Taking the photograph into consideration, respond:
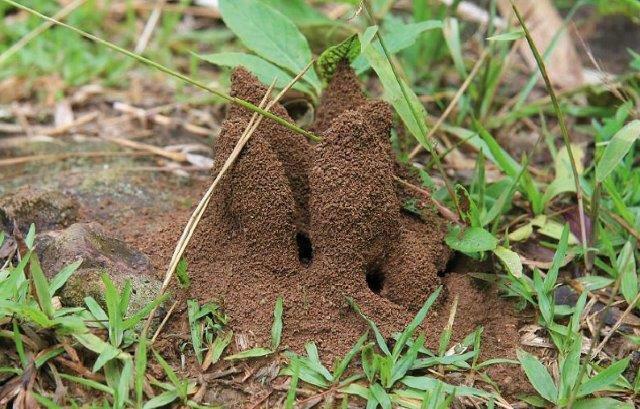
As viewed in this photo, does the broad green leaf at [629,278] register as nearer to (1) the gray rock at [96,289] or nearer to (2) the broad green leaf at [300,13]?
(1) the gray rock at [96,289]

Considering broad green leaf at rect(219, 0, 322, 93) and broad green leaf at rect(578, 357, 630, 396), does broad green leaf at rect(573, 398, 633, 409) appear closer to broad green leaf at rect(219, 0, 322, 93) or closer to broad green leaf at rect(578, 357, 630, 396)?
broad green leaf at rect(578, 357, 630, 396)

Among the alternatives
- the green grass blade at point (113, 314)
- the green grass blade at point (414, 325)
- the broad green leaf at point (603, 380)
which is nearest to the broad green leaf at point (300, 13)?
the green grass blade at point (414, 325)

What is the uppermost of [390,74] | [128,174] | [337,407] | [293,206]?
[390,74]

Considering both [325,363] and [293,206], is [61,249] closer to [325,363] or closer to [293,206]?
[293,206]

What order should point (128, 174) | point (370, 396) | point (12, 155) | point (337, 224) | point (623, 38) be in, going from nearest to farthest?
point (370, 396) → point (337, 224) → point (128, 174) → point (12, 155) → point (623, 38)

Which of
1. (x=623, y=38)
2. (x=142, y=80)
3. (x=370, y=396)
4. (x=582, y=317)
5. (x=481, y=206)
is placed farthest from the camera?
(x=623, y=38)

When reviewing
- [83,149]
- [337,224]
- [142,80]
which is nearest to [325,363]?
[337,224]

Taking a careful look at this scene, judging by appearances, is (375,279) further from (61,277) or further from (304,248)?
(61,277)
